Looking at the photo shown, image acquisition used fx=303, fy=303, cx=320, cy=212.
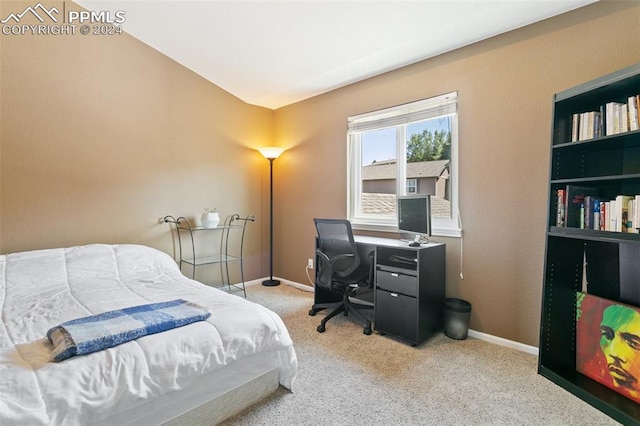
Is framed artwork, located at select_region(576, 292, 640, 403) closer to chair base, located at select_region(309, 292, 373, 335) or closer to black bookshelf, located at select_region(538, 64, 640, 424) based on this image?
black bookshelf, located at select_region(538, 64, 640, 424)

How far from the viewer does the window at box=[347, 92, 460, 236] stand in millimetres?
2798

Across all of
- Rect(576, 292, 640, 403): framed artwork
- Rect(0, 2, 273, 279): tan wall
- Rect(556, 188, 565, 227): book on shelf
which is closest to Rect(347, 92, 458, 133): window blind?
Rect(556, 188, 565, 227): book on shelf

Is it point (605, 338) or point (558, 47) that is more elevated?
point (558, 47)

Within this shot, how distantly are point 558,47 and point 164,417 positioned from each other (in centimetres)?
331

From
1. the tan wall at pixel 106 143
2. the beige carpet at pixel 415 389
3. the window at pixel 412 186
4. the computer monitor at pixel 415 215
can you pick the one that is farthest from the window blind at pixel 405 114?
the beige carpet at pixel 415 389

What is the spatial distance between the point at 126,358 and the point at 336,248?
1.90 metres

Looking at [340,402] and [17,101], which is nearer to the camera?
[340,402]

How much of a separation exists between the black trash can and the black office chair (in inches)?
26.1

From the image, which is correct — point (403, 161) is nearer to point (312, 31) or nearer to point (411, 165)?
point (411, 165)

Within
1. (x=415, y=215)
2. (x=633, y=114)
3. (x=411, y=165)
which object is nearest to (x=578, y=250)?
(x=633, y=114)

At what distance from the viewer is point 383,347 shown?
7.98 feet

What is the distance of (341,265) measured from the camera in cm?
285

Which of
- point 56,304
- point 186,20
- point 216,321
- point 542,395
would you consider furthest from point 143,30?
point 542,395

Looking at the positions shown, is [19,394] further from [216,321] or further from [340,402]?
[340,402]
